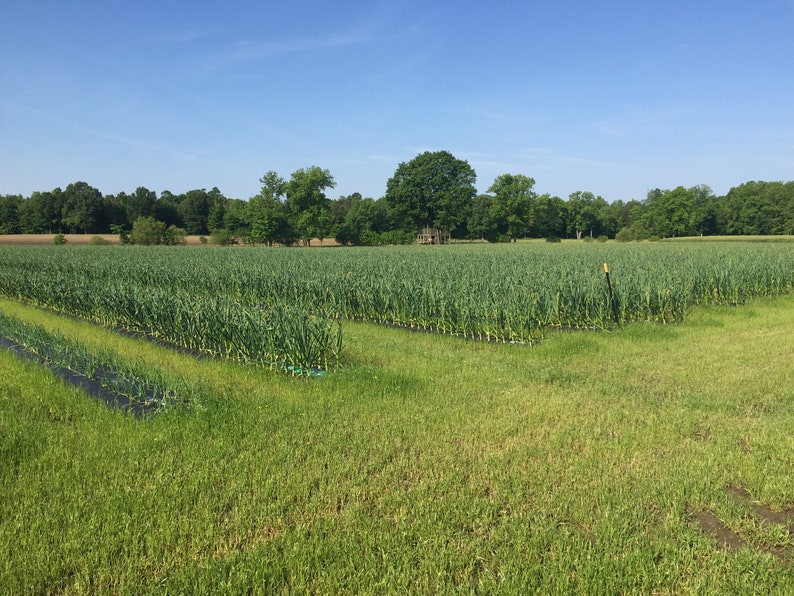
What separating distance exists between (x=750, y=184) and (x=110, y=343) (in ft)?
421

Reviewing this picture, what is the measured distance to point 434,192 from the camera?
3243 inches

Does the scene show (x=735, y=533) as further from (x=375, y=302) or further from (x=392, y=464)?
(x=375, y=302)

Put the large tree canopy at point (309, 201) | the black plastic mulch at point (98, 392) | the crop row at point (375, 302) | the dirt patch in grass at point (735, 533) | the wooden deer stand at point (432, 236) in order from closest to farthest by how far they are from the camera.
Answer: the dirt patch in grass at point (735, 533)
the black plastic mulch at point (98, 392)
the crop row at point (375, 302)
the large tree canopy at point (309, 201)
the wooden deer stand at point (432, 236)

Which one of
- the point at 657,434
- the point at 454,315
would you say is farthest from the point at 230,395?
the point at 454,315

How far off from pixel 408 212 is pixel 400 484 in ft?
264

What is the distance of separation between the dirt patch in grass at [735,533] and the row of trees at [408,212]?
234 ft

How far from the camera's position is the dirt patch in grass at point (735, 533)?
3.35 m

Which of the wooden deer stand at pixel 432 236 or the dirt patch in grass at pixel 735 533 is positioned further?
the wooden deer stand at pixel 432 236

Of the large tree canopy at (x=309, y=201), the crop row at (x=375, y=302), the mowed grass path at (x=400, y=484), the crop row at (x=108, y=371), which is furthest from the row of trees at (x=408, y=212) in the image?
Answer: the mowed grass path at (x=400, y=484)

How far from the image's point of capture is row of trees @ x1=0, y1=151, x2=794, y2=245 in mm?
74125

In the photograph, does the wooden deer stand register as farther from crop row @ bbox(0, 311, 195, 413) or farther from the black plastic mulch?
the black plastic mulch

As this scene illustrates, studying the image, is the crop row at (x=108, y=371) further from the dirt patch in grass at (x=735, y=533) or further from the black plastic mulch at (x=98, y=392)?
the dirt patch in grass at (x=735, y=533)

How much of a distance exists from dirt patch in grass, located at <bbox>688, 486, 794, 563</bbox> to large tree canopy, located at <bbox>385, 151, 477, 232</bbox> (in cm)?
7787

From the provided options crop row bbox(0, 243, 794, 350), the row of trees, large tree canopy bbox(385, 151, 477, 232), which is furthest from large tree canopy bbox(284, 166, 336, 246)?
crop row bbox(0, 243, 794, 350)
